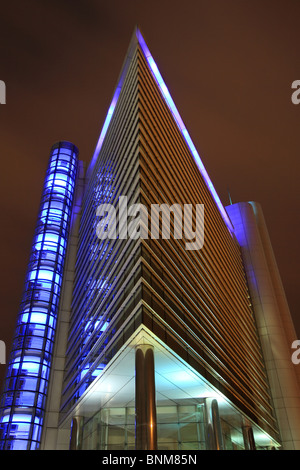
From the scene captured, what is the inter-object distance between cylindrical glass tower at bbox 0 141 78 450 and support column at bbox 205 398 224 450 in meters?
14.7

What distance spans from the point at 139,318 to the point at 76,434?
13.2m

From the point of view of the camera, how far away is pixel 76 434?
1083 inches

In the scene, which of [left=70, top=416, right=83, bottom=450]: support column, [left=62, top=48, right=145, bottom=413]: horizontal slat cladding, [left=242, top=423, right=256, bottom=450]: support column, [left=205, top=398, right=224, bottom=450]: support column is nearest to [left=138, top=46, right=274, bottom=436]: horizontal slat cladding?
[left=62, top=48, right=145, bottom=413]: horizontal slat cladding

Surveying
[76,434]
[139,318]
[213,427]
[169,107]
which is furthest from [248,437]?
[169,107]

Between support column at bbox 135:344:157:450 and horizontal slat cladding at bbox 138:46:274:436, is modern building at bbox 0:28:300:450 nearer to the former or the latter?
support column at bbox 135:344:157:450

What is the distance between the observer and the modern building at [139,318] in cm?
2177

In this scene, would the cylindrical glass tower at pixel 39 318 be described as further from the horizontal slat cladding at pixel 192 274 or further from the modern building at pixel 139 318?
the horizontal slat cladding at pixel 192 274

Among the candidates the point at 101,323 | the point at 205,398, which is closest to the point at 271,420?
the point at 205,398

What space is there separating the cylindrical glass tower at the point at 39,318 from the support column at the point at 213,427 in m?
14.7

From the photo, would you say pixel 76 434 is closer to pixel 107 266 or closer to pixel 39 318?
pixel 107 266

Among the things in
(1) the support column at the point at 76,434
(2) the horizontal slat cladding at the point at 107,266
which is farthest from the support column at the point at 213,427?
(1) the support column at the point at 76,434

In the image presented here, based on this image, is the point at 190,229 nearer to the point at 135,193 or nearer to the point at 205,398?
the point at 135,193

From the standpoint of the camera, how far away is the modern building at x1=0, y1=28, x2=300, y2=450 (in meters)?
21.8

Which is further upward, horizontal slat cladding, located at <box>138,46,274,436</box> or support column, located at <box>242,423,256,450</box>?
horizontal slat cladding, located at <box>138,46,274,436</box>
